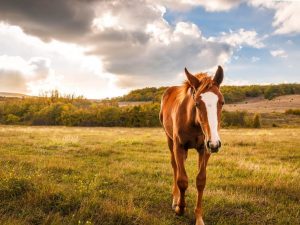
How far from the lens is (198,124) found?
5633mm

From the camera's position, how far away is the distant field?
92125 millimetres

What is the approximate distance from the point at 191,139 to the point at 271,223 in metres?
2.13

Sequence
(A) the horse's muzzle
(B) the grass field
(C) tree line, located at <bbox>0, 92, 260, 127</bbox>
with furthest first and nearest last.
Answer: (C) tree line, located at <bbox>0, 92, 260, 127</bbox>
(B) the grass field
(A) the horse's muzzle

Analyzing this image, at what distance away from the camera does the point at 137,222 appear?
550cm

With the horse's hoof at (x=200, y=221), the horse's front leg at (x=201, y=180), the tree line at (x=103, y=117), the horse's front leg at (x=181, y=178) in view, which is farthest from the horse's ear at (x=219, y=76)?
the tree line at (x=103, y=117)

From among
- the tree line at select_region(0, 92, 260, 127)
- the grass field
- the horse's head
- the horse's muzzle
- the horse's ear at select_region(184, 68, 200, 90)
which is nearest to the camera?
the horse's muzzle

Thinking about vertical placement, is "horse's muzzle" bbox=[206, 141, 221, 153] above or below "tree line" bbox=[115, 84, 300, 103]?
below

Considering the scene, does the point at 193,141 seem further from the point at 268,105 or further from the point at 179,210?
the point at 268,105

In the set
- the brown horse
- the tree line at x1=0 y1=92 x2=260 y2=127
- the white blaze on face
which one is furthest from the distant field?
the white blaze on face

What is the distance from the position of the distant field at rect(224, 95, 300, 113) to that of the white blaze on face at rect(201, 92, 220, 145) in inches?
3325

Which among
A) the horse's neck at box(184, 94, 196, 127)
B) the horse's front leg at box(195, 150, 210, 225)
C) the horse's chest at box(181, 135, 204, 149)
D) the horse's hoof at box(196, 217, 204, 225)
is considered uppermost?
the horse's neck at box(184, 94, 196, 127)

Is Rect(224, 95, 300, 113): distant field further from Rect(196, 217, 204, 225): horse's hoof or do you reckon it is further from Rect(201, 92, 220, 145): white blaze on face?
Rect(201, 92, 220, 145): white blaze on face

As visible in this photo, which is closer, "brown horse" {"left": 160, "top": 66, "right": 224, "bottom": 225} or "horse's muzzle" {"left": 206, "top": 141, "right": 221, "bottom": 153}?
"horse's muzzle" {"left": 206, "top": 141, "right": 221, "bottom": 153}

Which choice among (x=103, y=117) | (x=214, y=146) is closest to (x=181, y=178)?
(x=214, y=146)
